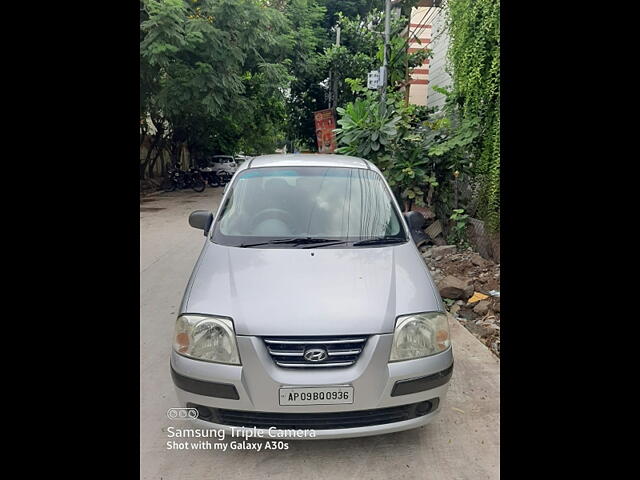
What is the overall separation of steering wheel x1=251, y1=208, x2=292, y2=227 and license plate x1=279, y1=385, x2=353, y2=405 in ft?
4.32

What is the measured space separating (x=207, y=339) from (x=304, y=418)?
2.03ft

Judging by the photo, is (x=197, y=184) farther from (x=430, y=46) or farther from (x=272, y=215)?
(x=272, y=215)

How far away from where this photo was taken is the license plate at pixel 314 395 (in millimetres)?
2061

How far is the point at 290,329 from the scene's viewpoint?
2.11 metres

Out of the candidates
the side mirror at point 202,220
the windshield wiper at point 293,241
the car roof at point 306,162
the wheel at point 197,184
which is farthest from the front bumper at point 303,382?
the wheel at point 197,184

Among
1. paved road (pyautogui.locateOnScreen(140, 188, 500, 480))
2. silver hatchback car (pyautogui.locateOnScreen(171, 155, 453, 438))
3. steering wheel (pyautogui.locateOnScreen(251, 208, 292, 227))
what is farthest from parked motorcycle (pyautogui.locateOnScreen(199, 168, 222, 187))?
silver hatchback car (pyautogui.locateOnScreen(171, 155, 453, 438))

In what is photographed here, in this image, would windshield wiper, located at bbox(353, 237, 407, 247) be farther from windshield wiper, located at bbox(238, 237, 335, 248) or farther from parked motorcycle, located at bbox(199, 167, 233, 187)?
parked motorcycle, located at bbox(199, 167, 233, 187)

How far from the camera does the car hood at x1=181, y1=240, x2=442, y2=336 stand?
2.16 metres

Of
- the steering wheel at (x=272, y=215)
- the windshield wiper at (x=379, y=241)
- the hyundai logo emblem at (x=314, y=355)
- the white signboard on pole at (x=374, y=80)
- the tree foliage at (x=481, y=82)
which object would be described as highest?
the white signboard on pole at (x=374, y=80)

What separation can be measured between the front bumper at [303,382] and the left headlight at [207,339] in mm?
36

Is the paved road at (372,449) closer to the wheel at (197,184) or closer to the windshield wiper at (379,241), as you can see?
the windshield wiper at (379,241)

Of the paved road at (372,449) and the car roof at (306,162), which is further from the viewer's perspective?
the car roof at (306,162)

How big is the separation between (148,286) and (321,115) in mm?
13123

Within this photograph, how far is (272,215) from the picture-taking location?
10.3 feet
